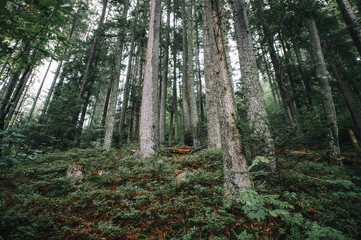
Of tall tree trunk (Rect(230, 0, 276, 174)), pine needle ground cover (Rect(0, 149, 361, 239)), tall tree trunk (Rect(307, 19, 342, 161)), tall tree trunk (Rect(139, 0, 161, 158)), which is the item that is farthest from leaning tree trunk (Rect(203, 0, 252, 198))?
tall tree trunk (Rect(307, 19, 342, 161))

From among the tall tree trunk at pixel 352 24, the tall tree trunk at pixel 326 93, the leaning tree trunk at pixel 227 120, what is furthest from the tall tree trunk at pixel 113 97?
the tall tree trunk at pixel 352 24

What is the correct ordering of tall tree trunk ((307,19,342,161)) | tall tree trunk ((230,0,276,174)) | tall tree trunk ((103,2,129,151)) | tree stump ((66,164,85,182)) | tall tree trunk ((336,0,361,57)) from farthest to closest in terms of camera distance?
tall tree trunk ((103,2,129,151))
tall tree trunk ((307,19,342,161))
tall tree trunk ((336,0,361,57))
tree stump ((66,164,85,182))
tall tree trunk ((230,0,276,174))

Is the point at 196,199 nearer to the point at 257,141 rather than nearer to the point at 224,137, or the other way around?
the point at 224,137

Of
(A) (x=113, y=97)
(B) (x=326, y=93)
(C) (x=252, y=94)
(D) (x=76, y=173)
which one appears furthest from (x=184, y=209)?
(A) (x=113, y=97)

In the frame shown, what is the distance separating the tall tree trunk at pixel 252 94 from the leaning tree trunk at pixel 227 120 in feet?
1.91

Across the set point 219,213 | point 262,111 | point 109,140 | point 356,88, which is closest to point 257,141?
point 262,111

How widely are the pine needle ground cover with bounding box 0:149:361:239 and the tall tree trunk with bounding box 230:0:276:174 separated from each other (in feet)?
2.33

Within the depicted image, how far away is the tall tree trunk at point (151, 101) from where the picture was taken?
21.6 ft

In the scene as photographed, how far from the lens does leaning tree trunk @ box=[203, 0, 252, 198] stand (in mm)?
3129

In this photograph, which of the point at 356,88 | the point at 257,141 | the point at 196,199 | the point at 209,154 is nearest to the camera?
the point at 196,199

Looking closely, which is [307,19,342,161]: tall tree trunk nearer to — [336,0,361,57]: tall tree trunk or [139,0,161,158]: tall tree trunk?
[336,0,361,57]: tall tree trunk

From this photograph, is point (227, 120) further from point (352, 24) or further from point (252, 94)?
point (352, 24)

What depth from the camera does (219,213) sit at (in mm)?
2795

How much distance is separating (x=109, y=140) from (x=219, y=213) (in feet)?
29.3
